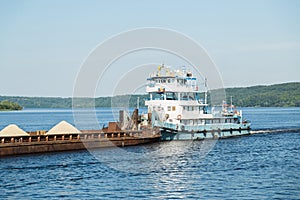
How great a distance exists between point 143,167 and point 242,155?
1257 centimetres

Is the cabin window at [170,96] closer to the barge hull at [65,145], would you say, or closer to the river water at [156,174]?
the barge hull at [65,145]

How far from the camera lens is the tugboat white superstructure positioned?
204 ft

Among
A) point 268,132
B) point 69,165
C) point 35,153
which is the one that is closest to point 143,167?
point 69,165

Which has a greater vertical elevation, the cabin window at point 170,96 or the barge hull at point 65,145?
the cabin window at point 170,96

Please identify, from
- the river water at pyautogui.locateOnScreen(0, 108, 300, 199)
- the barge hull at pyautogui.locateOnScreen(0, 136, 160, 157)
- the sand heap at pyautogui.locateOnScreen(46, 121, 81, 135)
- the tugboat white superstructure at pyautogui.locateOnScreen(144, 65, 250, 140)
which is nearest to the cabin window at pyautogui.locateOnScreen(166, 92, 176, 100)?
the tugboat white superstructure at pyautogui.locateOnScreen(144, 65, 250, 140)

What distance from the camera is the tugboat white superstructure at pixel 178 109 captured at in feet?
204

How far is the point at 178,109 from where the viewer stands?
211ft

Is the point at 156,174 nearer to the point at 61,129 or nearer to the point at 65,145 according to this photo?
the point at 65,145

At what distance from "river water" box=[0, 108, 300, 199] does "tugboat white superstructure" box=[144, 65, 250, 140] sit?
21.6 feet

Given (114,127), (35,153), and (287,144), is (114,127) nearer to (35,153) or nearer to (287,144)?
(35,153)

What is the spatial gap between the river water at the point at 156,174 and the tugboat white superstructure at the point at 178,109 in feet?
21.6

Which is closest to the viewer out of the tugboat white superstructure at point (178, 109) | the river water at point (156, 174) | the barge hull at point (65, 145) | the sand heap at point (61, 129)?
the river water at point (156, 174)

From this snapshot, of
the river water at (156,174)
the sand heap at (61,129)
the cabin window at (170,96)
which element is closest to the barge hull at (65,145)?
the river water at (156,174)

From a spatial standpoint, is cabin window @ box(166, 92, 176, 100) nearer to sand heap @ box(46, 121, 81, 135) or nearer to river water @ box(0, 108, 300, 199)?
river water @ box(0, 108, 300, 199)
